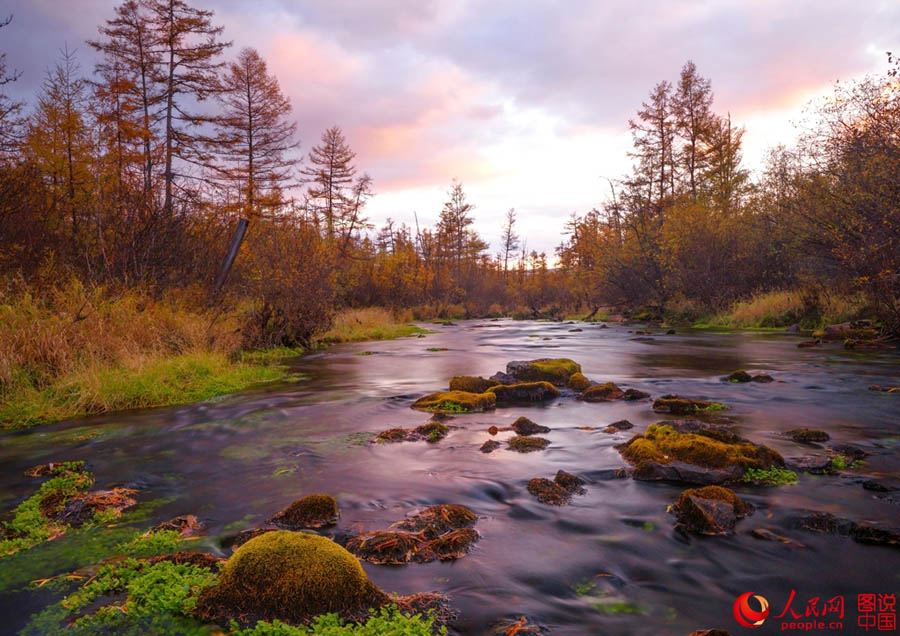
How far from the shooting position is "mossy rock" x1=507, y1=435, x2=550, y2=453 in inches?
256

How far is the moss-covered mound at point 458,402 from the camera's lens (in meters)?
8.84

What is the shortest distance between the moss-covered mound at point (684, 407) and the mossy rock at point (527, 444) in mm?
2716

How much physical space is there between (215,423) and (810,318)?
76.1 feet

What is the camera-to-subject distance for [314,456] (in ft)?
21.2

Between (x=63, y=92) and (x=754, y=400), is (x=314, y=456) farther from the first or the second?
(x=63, y=92)

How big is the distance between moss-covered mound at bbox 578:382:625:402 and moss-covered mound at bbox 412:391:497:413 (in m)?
1.74

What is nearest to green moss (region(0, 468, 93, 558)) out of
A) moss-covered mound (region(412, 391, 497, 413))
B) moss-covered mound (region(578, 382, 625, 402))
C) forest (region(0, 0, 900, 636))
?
forest (region(0, 0, 900, 636))

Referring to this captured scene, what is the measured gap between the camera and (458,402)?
899 centimetres

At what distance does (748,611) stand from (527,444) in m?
3.56

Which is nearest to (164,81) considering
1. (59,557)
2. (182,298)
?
(182,298)

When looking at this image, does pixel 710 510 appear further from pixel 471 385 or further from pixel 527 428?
pixel 471 385

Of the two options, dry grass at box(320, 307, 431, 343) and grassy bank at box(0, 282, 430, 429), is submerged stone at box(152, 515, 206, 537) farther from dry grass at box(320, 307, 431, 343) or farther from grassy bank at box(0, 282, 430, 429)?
dry grass at box(320, 307, 431, 343)

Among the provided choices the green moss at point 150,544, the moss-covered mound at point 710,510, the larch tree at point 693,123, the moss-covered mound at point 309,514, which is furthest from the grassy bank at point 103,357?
the larch tree at point 693,123

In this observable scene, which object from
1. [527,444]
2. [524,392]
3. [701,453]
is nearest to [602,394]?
[524,392]
